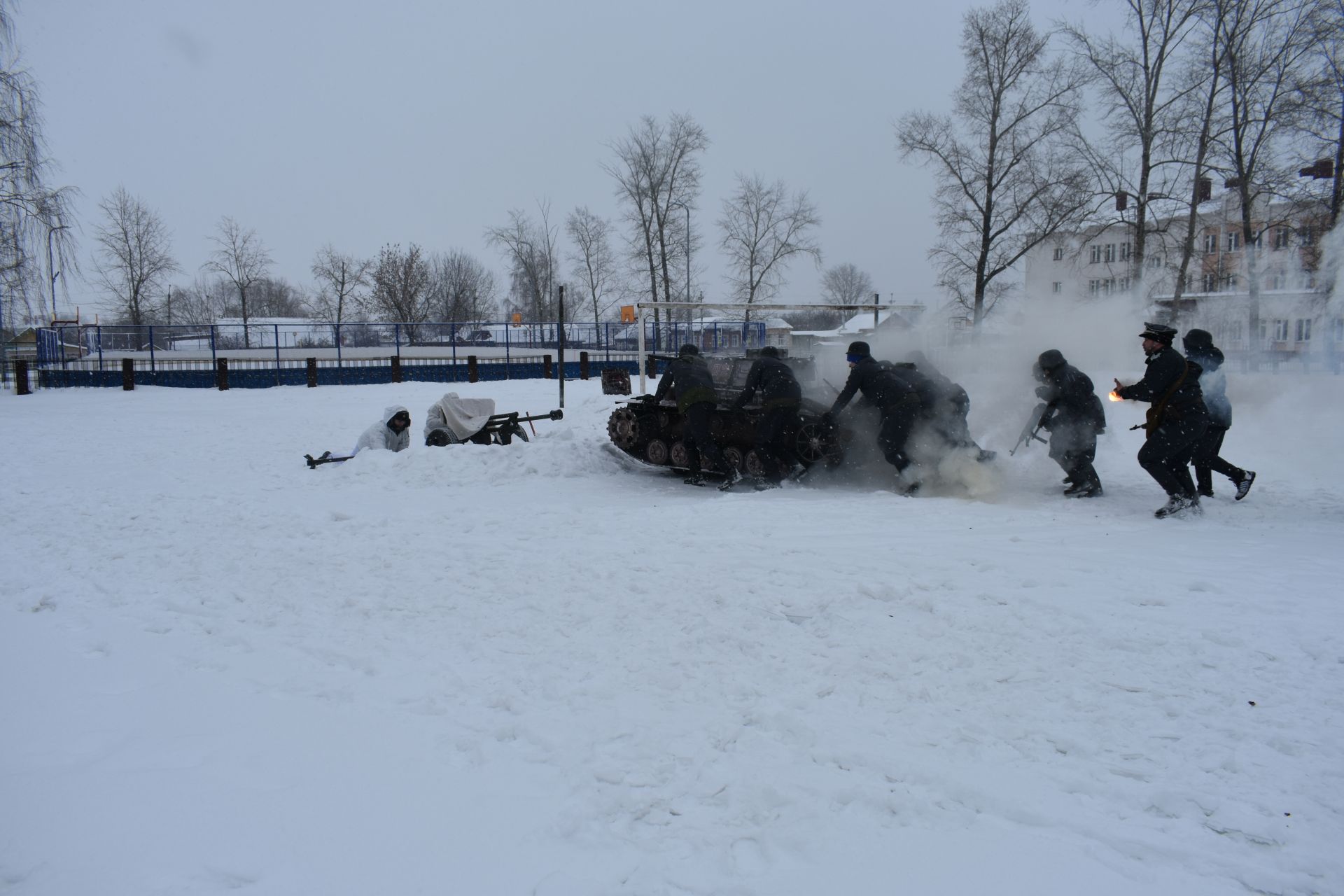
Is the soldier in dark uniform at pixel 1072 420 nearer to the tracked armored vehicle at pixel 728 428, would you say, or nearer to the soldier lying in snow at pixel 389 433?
the tracked armored vehicle at pixel 728 428

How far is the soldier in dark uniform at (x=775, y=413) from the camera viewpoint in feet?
33.4

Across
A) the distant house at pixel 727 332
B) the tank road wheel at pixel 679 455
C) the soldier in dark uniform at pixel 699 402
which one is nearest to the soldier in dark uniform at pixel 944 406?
the soldier in dark uniform at pixel 699 402

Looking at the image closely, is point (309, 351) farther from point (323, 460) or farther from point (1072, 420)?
point (1072, 420)

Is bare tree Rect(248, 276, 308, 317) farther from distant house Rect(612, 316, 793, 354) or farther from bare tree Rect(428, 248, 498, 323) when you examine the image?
distant house Rect(612, 316, 793, 354)

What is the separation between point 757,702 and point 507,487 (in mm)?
6529

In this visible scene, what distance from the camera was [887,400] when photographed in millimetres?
9539

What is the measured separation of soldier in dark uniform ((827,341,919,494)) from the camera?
9.44 meters

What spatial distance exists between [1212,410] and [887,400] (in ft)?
10.3

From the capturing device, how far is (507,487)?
1034cm

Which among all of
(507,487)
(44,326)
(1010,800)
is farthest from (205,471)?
(44,326)

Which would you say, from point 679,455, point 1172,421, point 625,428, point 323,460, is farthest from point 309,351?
point 1172,421

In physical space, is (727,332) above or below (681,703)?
above

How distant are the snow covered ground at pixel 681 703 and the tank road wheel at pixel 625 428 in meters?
3.63

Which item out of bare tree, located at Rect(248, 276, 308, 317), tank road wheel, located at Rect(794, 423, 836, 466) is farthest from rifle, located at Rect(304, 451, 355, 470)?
bare tree, located at Rect(248, 276, 308, 317)
